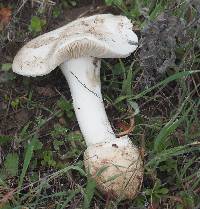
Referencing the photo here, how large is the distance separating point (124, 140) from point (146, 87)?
0.33 meters

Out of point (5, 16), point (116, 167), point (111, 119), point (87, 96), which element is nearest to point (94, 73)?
point (87, 96)

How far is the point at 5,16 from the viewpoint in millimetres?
2668

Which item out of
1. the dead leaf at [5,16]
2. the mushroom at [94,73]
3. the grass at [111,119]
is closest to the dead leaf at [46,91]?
the grass at [111,119]

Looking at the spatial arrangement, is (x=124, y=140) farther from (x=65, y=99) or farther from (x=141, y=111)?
(x=65, y=99)

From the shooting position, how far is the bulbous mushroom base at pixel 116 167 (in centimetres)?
203

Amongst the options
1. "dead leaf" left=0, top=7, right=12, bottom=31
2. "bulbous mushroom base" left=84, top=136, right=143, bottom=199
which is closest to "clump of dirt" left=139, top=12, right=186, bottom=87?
"bulbous mushroom base" left=84, top=136, right=143, bottom=199

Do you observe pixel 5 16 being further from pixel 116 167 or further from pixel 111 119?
pixel 116 167

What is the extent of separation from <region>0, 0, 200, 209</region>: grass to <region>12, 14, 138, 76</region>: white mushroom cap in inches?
4.4

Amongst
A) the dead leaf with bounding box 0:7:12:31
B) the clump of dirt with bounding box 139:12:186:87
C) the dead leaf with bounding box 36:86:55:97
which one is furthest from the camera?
the dead leaf with bounding box 0:7:12:31

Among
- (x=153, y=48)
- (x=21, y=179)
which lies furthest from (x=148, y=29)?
(x=21, y=179)

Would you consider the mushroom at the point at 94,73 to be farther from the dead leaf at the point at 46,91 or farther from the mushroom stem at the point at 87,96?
the dead leaf at the point at 46,91

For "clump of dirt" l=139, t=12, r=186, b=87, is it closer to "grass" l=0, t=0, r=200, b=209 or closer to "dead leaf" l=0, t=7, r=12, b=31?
"grass" l=0, t=0, r=200, b=209

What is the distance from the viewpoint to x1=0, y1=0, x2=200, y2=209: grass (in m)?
2.06

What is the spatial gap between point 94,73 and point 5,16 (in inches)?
28.3
